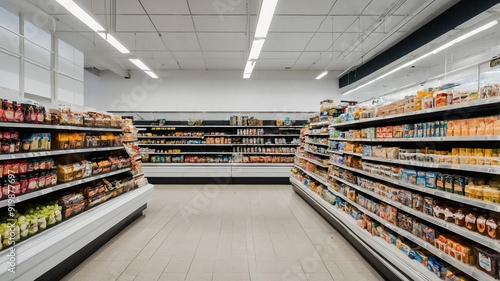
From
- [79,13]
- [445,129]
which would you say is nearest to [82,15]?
[79,13]

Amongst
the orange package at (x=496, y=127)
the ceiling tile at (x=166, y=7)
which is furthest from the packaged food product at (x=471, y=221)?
the ceiling tile at (x=166, y=7)

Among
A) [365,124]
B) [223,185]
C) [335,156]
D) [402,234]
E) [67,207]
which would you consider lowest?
[223,185]

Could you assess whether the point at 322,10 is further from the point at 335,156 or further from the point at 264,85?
the point at 264,85

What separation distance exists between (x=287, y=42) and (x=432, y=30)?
3.35m

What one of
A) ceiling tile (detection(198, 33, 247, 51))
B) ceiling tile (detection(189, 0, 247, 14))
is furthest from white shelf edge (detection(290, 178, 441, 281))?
ceiling tile (detection(198, 33, 247, 51))

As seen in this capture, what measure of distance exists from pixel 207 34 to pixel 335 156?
440cm

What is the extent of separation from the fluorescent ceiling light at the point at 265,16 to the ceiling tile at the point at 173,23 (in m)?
1.99

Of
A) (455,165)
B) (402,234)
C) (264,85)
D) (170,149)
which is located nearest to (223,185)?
(170,149)

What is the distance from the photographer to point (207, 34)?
6105mm

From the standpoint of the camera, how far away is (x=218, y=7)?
483 cm

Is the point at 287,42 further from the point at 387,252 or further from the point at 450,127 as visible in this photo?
the point at 387,252

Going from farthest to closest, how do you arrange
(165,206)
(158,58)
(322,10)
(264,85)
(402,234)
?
(264,85), (158,58), (165,206), (322,10), (402,234)

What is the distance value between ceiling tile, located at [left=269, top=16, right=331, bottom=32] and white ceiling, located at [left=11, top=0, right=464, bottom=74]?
0.02m

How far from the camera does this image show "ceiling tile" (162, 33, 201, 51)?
6172mm
